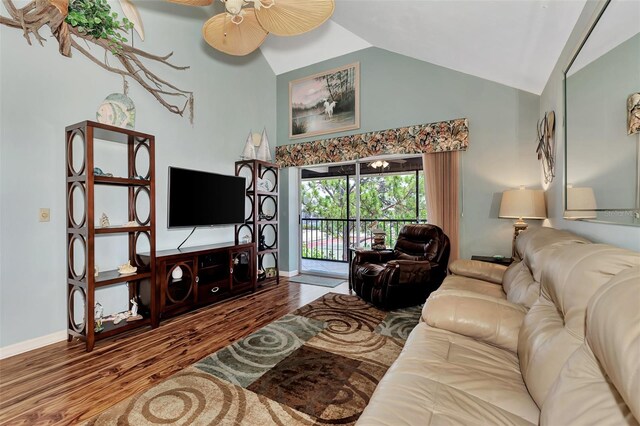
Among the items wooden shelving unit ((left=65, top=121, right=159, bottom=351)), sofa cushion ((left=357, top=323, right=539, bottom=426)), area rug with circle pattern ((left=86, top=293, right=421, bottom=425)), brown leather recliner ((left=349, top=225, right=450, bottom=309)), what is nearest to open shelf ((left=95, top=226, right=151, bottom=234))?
wooden shelving unit ((left=65, top=121, right=159, bottom=351))

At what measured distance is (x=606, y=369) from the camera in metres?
0.67

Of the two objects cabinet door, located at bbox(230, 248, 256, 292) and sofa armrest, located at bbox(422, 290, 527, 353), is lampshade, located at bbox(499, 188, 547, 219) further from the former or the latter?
cabinet door, located at bbox(230, 248, 256, 292)

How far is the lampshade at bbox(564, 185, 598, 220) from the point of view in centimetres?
163

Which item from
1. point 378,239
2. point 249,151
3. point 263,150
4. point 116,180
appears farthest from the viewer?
point 263,150

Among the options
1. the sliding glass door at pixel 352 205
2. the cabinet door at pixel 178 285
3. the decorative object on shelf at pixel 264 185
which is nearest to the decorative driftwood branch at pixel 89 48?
the decorative object on shelf at pixel 264 185

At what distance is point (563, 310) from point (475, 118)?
307cm

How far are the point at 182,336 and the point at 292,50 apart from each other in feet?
14.1

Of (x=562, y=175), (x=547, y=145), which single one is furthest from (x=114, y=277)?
(x=547, y=145)

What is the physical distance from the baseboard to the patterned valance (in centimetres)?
346

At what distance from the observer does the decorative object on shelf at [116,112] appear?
2.55 meters

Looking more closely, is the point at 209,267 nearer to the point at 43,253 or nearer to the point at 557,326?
the point at 43,253

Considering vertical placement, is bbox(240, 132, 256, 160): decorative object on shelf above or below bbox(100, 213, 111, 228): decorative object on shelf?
above

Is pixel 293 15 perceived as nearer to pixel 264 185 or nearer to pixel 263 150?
pixel 263 150

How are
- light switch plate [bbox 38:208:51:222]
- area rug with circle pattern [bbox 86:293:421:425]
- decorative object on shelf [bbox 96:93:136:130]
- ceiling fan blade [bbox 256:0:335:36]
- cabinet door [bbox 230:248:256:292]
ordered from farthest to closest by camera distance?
1. cabinet door [bbox 230:248:256:292]
2. decorative object on shelf [bbox 96:93:136:130]
3. light switch plate [bbox 38:208:51:222]
4. ceiling fan blade [bbox 256:0:335:36]
5. area rug with circle pattern [bbox 86:293:421:425]
